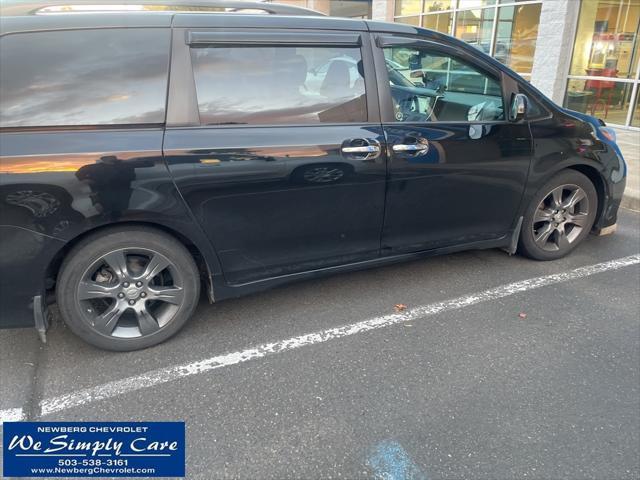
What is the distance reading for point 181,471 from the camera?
2.06 meters

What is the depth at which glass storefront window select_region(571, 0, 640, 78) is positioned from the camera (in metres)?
8.77

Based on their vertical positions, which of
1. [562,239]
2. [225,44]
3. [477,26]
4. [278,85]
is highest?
[477,26]

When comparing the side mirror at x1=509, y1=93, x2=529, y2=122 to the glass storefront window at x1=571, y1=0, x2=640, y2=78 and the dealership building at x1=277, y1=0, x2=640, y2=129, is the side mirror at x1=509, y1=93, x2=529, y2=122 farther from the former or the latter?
the glass storefront window at x1=571, y1=0, x2=640, y2=78

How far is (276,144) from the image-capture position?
2.78m

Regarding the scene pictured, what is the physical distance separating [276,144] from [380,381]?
1425 millimetres

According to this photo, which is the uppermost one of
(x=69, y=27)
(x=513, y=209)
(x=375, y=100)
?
(x=69, y=27)

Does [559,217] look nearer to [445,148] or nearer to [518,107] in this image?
[518,107]

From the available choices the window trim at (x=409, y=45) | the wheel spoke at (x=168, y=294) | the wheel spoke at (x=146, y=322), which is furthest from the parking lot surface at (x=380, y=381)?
the window trim at (x=409, y=45)

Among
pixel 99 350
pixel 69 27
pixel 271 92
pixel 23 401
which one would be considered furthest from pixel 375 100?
pixel 23 401

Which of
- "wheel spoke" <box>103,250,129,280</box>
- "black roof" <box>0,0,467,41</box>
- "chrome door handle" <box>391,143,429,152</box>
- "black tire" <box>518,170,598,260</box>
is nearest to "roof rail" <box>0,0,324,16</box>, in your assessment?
"black roof" <box>0,0,467,41</box>

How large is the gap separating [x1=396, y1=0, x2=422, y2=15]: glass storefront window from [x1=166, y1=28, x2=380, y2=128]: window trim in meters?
11.7

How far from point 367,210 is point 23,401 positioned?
2158mm

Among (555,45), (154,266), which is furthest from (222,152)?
(555,45)

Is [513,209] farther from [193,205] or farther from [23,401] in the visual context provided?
[23,401]
